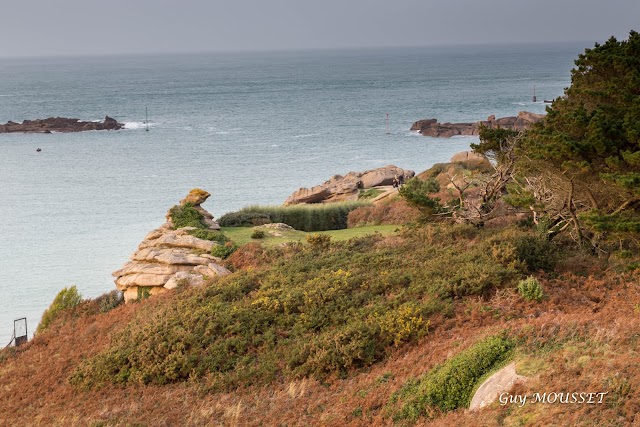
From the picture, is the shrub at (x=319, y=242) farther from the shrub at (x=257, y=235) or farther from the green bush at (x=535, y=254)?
the green bush at (x=535, y=254)

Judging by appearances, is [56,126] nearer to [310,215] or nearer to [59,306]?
[310,215]

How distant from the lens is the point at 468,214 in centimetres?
2312

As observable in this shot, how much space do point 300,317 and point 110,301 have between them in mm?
8894

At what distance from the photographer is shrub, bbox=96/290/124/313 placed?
2362 centimetres

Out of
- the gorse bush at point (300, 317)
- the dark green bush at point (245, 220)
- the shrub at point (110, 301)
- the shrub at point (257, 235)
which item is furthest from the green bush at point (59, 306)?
the dark green bush at point (245, 220)

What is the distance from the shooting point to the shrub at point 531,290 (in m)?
16.8

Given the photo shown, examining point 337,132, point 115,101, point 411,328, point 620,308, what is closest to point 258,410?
point 411,328

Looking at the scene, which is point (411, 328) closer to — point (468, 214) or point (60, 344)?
point (468, 214)

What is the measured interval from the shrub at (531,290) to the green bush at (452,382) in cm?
371

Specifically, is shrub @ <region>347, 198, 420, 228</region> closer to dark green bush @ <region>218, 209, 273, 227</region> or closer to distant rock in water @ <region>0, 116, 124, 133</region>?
dark green bush @ <region>218, 209, 273, 227</region>

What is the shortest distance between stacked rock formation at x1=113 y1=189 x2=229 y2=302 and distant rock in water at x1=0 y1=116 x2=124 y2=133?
72918 mm

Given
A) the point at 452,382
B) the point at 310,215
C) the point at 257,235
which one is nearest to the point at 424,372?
the point at 452,382

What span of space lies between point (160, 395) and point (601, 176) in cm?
1145

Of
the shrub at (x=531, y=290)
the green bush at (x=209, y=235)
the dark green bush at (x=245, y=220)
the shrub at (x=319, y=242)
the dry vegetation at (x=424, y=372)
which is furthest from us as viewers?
the dark green bush at (x=245, y=220)
